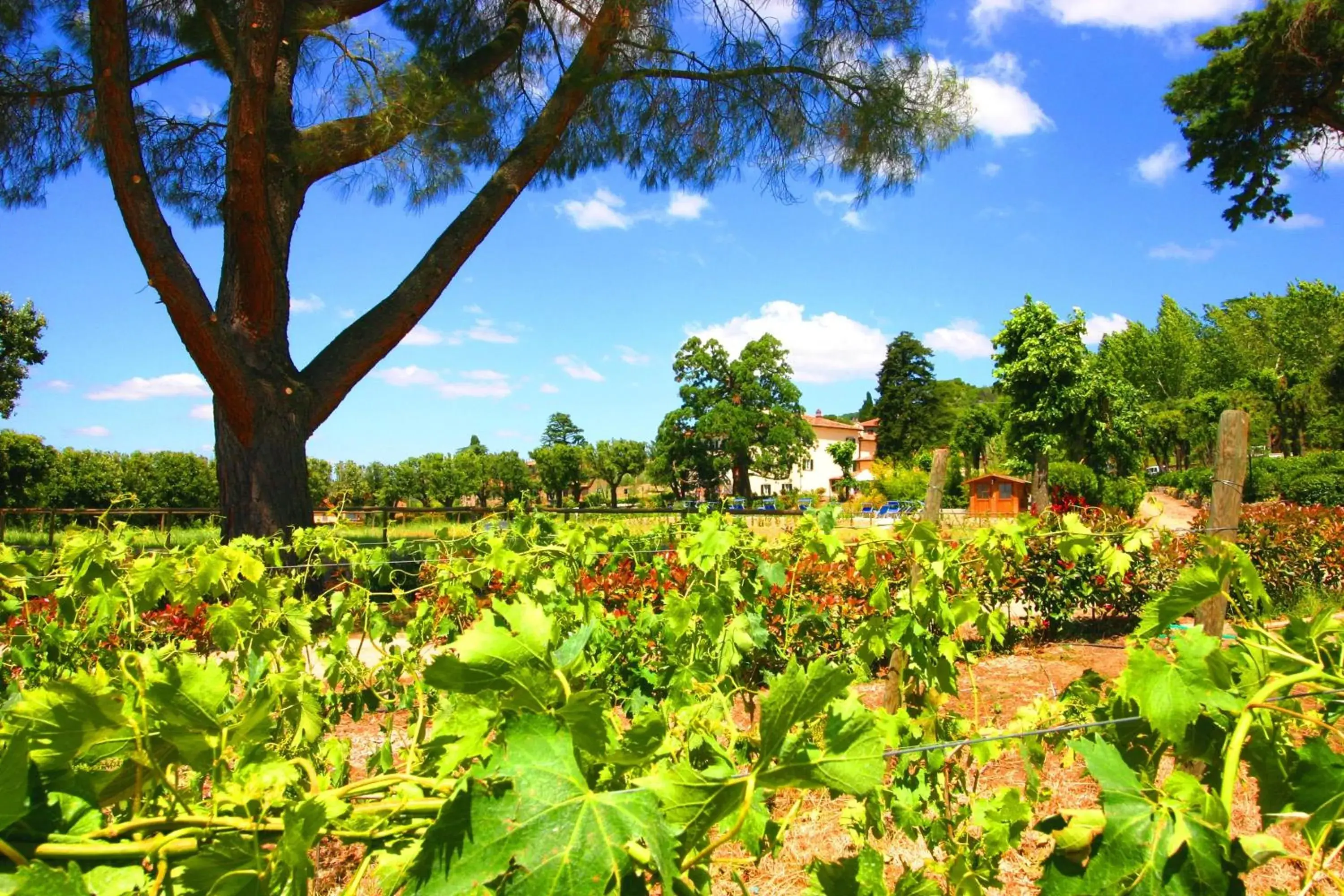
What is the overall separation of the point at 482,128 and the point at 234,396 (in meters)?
3.03

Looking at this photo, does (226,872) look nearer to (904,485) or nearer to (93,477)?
(93,477)

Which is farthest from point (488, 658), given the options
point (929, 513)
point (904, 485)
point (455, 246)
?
point (904, 485)

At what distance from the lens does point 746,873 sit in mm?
2250

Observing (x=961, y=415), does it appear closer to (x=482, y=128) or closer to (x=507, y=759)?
(x=482, y=128)

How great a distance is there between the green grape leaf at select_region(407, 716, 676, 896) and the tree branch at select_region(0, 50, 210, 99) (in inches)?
319

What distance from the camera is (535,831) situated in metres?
0.50

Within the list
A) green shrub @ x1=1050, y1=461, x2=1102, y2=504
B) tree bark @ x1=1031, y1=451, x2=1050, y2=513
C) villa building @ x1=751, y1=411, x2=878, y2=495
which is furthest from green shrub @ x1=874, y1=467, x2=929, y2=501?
villa building @ x1=751, y1=411, x2=878, y2=495

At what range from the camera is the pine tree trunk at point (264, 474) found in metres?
5.47

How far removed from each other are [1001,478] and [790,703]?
97.4 ft

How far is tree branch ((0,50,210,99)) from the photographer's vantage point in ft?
21.1

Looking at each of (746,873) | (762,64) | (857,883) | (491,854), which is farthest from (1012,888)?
(762,64)

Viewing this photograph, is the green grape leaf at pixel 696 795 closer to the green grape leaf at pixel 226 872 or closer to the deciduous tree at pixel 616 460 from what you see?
the green grape leaf at pixel 226 872

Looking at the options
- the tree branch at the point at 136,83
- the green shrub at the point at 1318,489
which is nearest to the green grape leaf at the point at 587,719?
the tree branch at the point at 136,83

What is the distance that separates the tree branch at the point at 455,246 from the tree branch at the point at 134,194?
33.7 inches
